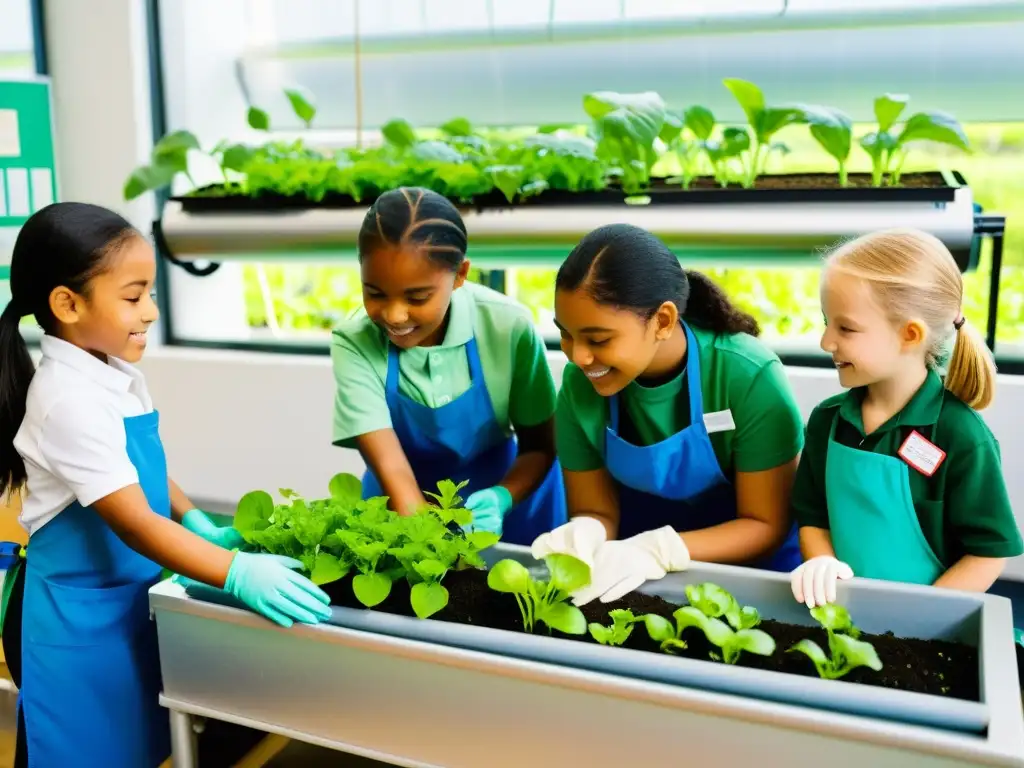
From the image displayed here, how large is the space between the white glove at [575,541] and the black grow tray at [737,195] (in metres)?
0.84

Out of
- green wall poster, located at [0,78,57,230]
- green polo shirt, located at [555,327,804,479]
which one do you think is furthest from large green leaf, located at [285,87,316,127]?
green polo shirt, located at [555,327,804,479]

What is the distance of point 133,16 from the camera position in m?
2.70

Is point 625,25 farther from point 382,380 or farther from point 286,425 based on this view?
point 286,425

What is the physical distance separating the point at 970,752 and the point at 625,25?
1.97 metres

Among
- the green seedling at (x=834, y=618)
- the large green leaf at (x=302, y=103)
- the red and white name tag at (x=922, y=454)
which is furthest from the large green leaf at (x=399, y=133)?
the green seedling at (x=834, y=618)

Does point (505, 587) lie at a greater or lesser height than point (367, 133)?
lesser

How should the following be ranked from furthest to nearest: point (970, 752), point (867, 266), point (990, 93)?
1. point (990, 93)
2. point (867, 266)
3. point (970, 752)

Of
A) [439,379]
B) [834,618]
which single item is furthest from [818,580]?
[439,379]

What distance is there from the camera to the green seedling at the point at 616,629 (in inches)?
44.6

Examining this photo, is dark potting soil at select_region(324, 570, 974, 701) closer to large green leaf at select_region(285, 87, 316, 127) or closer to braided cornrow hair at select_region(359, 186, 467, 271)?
braided cornrow hair at select_region(359, 186, 467, 271)

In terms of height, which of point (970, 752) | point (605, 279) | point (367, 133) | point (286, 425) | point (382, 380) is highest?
point (367, 133)

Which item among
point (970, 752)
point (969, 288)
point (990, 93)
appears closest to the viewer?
point (970, 752)

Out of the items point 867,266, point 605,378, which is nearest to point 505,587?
point 605,378

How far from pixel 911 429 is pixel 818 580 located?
11.7 inches
